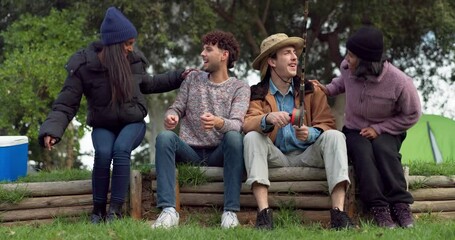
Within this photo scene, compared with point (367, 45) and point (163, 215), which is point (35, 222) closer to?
point (163, 215)

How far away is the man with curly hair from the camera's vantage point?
550 centimetres

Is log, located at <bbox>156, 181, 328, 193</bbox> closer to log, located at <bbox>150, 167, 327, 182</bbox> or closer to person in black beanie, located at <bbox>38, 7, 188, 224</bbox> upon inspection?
log, located at <bbox>150, 167, 327, 182</bbox>

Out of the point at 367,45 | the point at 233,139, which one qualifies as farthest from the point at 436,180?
the point at 233,139

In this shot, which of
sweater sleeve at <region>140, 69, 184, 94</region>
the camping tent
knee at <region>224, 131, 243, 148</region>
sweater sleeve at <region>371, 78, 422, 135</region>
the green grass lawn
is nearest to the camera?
the green grass lawn

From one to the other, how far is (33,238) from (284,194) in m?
1.88

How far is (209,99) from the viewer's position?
5945 mm

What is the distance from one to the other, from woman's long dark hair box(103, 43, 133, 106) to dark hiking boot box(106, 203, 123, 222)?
29.5 inches

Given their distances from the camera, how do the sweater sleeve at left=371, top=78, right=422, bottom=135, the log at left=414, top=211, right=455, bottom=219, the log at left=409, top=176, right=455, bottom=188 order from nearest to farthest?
the sweater sleeve at left=371, top=78, right=422, bottom=135
the log at left=414, top=211, right=455, bottom=219
the log at left=409, top=176, right=455, bottom=188

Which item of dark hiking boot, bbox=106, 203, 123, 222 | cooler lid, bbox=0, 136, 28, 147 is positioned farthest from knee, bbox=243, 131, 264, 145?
cooler lid, bbox=0, 136, 28, 147

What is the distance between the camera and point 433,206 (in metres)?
5.91

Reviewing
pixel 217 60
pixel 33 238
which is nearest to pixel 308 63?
pixel 217 60

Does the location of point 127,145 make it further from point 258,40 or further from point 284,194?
point 258,40

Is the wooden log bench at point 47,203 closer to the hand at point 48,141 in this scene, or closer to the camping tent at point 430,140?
the hand at point 48,141

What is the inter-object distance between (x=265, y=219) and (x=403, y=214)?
98 centimetres
